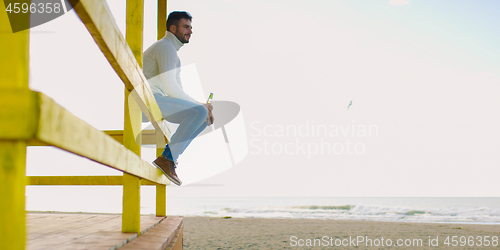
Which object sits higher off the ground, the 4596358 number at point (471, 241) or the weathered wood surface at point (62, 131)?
the weathered wood surface at point (62, 131)

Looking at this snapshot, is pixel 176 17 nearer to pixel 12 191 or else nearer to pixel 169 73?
pixel 169 73

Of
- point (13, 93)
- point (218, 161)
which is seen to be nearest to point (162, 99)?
point (218, 161)

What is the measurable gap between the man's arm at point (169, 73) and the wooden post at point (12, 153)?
185cm

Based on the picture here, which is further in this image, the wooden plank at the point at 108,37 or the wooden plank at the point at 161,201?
the wooden plank at the point at 161,201

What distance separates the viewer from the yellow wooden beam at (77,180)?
8.29 ft

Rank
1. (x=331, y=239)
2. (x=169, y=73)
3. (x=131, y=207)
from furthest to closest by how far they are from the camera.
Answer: (x=331, y=239)
(x=169, y=73)
(x=131, y=207)

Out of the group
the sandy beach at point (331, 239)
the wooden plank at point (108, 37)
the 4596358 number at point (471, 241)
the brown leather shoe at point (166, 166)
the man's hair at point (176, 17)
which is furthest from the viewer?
the 4596358 number at point (471, 241)

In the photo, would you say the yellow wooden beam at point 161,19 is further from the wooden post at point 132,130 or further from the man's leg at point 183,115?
the wooden post at point 132,130

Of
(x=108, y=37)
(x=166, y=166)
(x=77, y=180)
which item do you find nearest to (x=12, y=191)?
(x=108, y=37)

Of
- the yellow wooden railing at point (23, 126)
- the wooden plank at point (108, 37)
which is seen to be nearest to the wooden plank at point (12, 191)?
the yellow wooden railing at point (23, 126)

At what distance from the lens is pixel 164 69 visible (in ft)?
7.65

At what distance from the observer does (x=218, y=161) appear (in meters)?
2.71

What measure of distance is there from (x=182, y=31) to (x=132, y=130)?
1388 millimetres

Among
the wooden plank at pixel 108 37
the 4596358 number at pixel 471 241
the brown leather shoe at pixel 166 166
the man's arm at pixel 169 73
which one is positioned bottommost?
the 4596358 number at pixel 471 241
